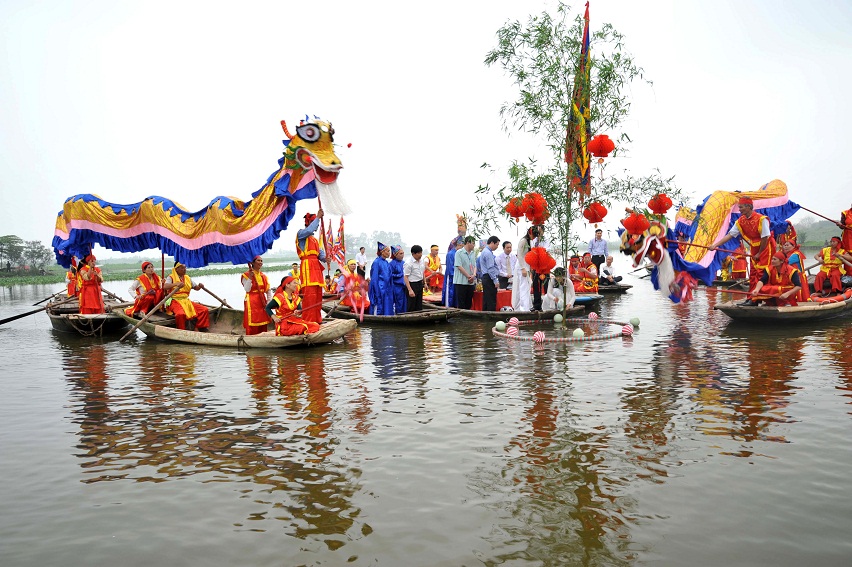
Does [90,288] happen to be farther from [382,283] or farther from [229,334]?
[382,283]

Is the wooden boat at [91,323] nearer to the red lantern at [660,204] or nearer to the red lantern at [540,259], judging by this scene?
the red lantern at [540,259]

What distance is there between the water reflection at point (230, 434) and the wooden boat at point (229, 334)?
2.45 feet

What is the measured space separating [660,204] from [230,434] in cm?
741

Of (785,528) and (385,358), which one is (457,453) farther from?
(385,358)

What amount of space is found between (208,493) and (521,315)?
30.6ft

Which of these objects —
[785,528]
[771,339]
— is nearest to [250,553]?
[785,528]

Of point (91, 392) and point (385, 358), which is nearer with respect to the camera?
point (91, 392)

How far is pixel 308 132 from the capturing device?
11.2 metres

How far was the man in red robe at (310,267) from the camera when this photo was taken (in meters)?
11.1

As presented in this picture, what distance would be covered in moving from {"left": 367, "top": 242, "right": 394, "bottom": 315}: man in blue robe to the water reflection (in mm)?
4437

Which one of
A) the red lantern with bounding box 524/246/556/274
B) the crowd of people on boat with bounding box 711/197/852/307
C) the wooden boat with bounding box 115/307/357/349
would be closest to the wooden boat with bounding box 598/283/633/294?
the crowd of people on boat with bounding box 711/197/852/307

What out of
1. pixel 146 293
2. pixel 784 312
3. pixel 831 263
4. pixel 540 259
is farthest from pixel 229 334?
pixel 831 263

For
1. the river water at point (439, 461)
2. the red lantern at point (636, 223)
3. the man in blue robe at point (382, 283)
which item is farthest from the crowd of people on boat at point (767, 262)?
the man in blue robe at point (382, 283)

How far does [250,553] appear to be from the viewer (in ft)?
12.9
